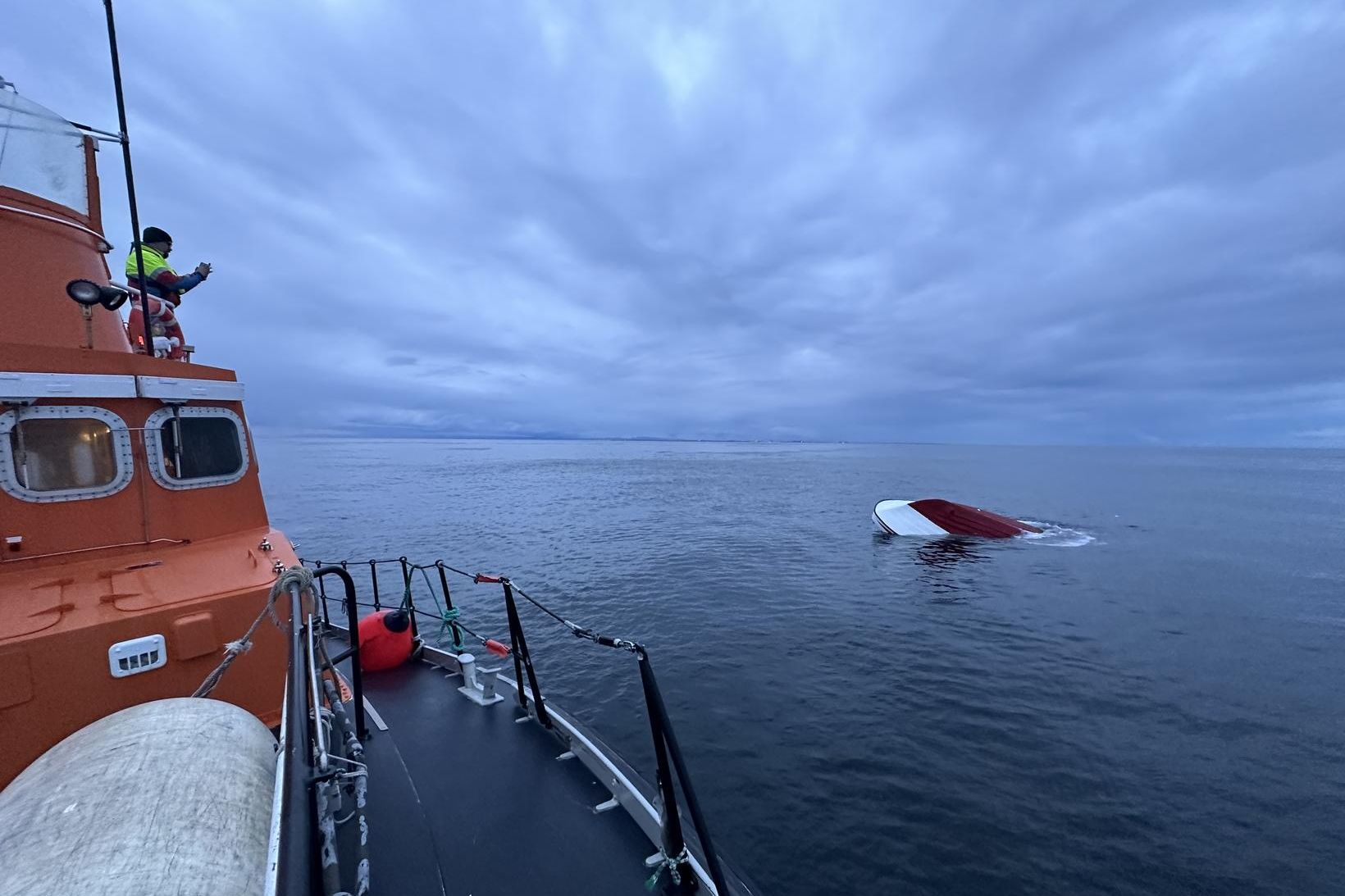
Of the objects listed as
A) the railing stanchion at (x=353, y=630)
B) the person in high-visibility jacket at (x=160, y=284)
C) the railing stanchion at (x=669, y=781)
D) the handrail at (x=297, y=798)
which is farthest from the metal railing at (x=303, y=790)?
the person in high-visibility jacket at (x=160, y=284)

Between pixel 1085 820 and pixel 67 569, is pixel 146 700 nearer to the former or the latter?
pixel 67 569

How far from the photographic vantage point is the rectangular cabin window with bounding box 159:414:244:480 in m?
6.14

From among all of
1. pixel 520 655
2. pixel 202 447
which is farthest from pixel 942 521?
pixel 202 447

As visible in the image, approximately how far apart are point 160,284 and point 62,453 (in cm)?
324

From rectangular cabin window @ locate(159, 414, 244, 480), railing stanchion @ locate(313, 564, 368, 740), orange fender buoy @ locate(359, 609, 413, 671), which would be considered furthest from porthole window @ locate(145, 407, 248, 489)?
orange fender buoy @ locate(359, 609, 413, 671)

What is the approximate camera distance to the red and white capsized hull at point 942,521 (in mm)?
32562

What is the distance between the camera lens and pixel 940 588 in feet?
70.7

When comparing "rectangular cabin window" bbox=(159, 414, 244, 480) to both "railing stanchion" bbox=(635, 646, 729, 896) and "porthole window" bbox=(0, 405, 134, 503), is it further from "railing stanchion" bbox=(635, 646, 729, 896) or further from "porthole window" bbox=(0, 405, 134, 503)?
"railing stanchion" bbox=(635, 646, 729, 896)

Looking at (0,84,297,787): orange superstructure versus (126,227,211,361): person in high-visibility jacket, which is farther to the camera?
(126,227,211,361): person in high-visibility jacket

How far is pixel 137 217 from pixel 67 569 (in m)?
4.21

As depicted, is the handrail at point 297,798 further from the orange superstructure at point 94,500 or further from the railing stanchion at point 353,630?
the orange superstructure at point 94,500

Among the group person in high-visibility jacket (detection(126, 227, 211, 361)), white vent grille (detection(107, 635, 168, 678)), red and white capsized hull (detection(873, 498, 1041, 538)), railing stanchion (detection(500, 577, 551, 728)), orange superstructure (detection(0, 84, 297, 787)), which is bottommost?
red and white capsized hull (detection(873, 498, 1041, 538))

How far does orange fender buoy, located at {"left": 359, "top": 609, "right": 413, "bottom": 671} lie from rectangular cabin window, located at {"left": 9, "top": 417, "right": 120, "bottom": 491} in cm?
435

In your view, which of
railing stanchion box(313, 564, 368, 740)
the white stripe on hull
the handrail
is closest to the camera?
the handrail
